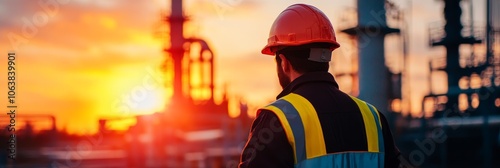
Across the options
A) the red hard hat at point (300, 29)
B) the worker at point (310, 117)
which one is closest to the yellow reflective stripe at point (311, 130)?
the worker at point (310, 117)

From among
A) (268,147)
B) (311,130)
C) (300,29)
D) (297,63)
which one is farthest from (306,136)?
(300,29)

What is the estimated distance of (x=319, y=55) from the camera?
2174mm

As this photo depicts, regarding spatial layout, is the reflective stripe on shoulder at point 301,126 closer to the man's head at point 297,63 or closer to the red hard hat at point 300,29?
the man's head at point 297,63

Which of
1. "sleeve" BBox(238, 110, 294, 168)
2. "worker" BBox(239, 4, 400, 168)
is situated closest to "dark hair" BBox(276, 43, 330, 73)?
"worker" BBox(239, 4, 400, 168)

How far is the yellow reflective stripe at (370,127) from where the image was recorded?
215cm

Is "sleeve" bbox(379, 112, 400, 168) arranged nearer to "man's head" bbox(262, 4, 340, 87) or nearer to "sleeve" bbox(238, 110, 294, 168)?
"man's head" bbox(262, 4, 340, 87)

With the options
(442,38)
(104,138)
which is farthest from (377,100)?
(442,38)

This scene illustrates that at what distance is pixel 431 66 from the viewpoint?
22.8 m

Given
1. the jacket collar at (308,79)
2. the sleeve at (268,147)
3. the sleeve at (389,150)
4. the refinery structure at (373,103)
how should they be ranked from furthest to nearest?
the refinery structure at (373,103) → the sleeve at (389,150) → the jacket collar at (308,79) → the sleeve at (268,147)

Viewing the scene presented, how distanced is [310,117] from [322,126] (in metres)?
0.05

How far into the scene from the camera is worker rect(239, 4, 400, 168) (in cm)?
197

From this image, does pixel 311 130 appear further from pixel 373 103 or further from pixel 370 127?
pixel 373 103

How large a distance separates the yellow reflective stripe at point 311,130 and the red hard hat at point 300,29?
0.87 ft

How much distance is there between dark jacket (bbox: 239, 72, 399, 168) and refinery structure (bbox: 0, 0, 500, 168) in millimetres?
1320
